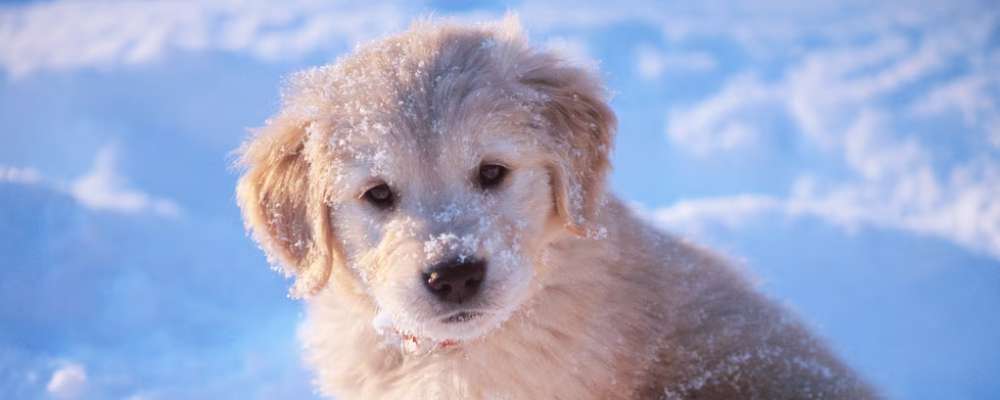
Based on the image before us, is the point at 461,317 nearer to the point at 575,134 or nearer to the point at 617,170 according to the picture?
the point at 575,134

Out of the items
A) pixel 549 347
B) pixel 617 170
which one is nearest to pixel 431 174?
pixel 549 347

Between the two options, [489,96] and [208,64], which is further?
[208,64]

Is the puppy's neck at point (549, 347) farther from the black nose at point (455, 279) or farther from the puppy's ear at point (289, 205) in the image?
the black nose at point (455, 279)

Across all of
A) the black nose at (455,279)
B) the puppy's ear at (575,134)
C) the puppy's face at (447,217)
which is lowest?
the black nose at (455,279)

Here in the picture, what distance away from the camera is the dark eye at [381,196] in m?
3.03

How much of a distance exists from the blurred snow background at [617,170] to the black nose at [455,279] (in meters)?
1.17

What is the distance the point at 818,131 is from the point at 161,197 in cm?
531

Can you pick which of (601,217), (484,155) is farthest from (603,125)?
(484,155)

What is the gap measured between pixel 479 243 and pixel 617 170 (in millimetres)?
4590

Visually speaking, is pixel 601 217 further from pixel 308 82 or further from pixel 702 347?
pixel 308 82

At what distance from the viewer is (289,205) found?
126 inches

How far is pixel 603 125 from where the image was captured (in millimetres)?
3279

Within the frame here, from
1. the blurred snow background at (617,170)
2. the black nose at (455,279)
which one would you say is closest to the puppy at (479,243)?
the black nose at (455,279)

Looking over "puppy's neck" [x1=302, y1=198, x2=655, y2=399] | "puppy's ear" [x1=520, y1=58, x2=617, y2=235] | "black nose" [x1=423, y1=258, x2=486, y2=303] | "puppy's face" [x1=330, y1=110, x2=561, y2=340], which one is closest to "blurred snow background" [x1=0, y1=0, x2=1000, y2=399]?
"puppy's ear" [x1=520, y1=58, x2=617, y2=235]
